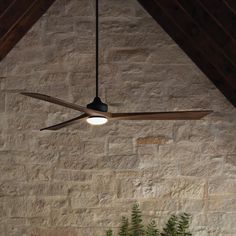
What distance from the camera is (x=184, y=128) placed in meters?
4.79

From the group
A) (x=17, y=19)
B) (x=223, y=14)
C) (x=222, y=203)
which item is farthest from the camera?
(x=222, y=203)

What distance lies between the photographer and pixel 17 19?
14.7 feet

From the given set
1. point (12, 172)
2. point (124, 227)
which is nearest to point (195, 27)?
point (124, 227)

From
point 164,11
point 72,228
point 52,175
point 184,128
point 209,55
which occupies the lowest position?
point 72,228

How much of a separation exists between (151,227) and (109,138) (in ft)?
2.79

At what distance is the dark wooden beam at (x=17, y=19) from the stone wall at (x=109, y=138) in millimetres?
90

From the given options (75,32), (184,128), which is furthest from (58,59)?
(184,128)

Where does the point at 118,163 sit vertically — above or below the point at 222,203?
above

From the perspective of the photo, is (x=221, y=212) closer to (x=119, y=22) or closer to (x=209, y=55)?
(x=209, y=55)

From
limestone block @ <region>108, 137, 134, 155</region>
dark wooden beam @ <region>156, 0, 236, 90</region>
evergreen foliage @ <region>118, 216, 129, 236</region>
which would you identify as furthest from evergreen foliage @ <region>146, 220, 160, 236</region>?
dark wooden beam @ <region>156, 0, 236, 90</region>

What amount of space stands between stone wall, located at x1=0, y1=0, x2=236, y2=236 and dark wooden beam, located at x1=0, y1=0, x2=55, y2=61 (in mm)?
90

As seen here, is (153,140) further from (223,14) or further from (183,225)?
(223,14)

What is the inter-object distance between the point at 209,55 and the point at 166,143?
2.83 ft

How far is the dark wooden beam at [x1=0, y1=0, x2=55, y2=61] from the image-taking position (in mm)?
4438
